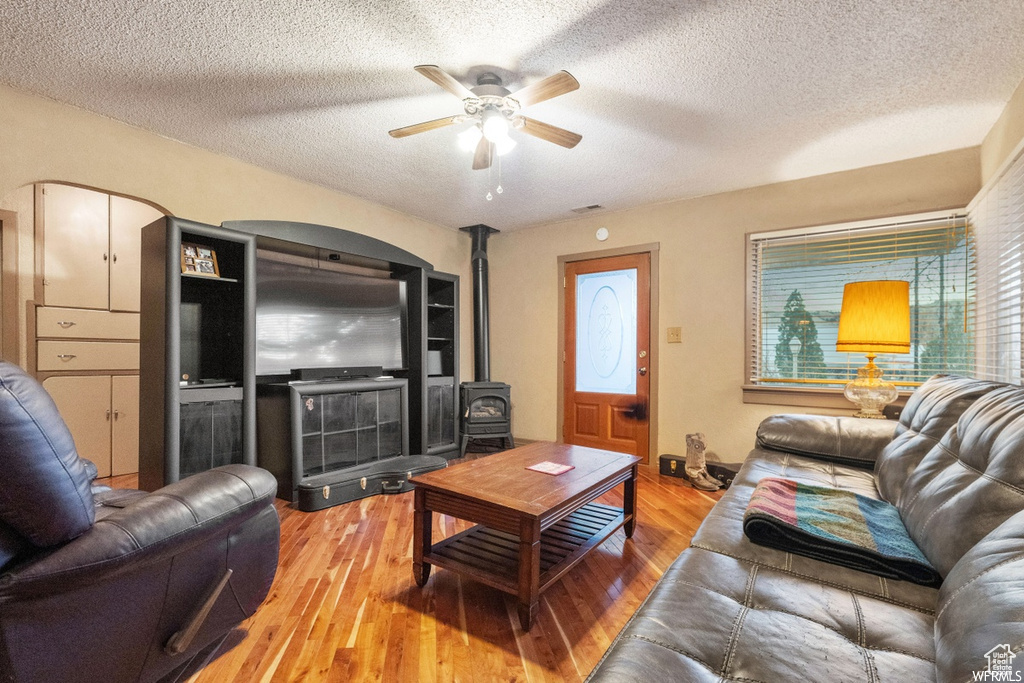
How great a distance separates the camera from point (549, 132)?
2436mm

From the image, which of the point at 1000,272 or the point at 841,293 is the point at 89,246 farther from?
the point at 1000,272

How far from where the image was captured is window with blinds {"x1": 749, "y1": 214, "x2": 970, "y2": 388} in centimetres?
Result: 312

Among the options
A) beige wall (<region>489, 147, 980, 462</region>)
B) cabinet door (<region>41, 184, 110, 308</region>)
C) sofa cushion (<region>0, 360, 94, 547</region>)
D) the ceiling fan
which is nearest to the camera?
sofa cushion (<region>0, 360, 94, 547</region>)

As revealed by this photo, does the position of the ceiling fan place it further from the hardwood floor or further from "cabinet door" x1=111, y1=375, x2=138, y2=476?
"cabinet door" x1=111, y1=375, x2=138, y2=476

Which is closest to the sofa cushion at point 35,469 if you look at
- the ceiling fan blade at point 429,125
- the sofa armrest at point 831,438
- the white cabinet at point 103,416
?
the ceiling fan blade at point 429,125

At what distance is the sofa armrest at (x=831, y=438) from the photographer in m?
2.20

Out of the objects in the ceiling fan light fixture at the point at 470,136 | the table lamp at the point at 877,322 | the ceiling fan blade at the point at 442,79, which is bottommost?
the table lamp at the point at 877,322

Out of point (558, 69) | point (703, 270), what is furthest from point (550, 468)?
point (703, 270)

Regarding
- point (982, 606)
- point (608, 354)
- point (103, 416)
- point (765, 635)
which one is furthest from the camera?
point (608, 354)

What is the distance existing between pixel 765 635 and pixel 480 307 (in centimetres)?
430

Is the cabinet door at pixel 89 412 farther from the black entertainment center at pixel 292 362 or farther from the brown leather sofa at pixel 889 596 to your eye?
the brown leather sofa at pixel 889 596

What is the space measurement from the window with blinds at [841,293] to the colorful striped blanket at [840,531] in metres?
2.30

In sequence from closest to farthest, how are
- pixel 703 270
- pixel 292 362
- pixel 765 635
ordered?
pixel 765 635 → pixel 292 362 → pixel 703 270

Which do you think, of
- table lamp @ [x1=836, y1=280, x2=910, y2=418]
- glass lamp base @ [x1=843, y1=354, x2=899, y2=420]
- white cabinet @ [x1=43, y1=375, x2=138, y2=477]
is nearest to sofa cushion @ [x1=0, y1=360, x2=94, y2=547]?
white cabinet @ [x1=43, y1=375, x2=138, y2=477]
